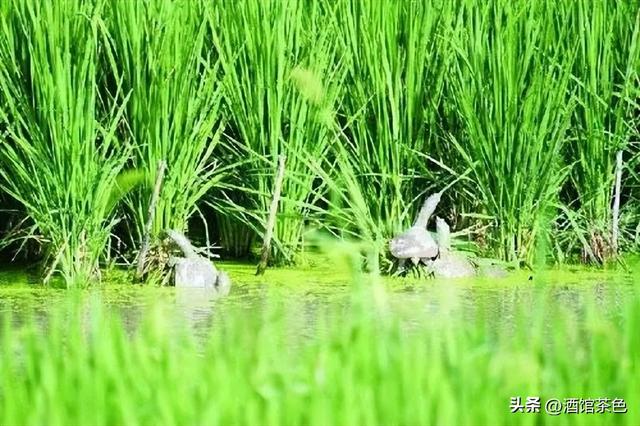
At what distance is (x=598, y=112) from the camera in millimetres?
5539

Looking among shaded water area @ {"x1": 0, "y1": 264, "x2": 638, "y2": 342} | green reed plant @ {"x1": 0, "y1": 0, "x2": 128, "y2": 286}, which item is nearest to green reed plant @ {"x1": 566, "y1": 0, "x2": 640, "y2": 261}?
shaded water area @ {"x1": 0, "y1": 264, "x2": 638, "y2": 342}

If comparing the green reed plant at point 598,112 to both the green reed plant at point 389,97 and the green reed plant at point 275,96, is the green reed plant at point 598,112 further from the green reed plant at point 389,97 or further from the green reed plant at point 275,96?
the green reed plant at point 275,96

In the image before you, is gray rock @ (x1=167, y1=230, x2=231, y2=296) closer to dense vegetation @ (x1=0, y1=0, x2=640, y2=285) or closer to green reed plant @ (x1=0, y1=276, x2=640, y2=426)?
dense vegetation @ (x1=0, y1=0, x2=640, y2=285)

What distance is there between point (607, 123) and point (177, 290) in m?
2.00

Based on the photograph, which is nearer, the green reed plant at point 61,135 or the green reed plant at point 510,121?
the green reed plant at point 61,135

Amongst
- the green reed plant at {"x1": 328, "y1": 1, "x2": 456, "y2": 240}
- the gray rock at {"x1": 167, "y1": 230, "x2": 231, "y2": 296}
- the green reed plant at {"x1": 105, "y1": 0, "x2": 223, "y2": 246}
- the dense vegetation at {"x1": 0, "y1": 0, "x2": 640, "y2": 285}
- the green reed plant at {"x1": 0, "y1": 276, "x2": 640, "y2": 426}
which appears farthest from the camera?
the green reed plant at {"x1": 328, "y1": 1, "x2": 456, "y2": 240}

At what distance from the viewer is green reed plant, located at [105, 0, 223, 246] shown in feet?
17.1

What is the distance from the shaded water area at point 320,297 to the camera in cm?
431

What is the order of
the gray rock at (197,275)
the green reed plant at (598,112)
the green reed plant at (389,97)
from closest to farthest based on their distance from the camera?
the gray rock at (197,275)
the green reed plant at (389,97)
the green reed plant at (598,112)

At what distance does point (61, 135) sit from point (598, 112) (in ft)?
6.73

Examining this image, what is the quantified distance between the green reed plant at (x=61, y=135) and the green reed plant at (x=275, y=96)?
1.78 ft

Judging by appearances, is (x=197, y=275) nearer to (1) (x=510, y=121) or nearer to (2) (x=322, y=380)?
(1) (x=510, y=121)

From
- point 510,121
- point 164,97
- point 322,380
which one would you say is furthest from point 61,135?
point 322,380

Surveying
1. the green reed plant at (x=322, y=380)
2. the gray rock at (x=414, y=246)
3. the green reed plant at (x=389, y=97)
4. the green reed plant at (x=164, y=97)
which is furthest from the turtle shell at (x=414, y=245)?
the green reed plant at (x=322, y=380)
